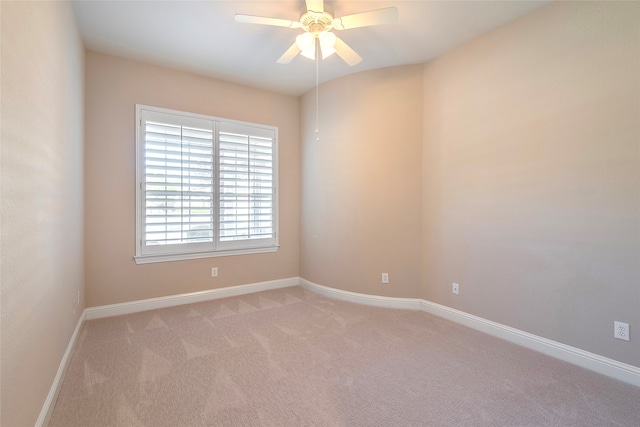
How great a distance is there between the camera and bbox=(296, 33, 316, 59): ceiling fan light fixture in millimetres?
2376

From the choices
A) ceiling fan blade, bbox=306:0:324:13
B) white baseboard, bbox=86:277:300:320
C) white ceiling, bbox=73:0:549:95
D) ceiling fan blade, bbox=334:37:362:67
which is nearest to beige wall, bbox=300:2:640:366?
white ceiling, bbox=73:0:549:95

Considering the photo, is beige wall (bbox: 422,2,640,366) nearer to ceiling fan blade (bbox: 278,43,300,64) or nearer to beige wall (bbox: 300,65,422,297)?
beige wall (bbox: 300,65,422,297)

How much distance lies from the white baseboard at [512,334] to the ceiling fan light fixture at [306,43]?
2770 millimetres

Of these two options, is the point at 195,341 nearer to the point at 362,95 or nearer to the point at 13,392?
the point at 13,392

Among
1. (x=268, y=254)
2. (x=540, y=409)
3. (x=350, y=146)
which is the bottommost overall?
(x=540, y=409)

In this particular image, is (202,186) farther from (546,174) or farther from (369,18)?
(546,174)

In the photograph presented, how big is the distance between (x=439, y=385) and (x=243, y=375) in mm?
1388

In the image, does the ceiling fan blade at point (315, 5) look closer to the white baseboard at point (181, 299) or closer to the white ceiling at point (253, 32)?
the white ceiling at point (253, 32)

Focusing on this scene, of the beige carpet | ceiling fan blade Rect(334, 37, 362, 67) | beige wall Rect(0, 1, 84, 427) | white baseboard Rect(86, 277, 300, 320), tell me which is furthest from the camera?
white baseboard Rect(86, 277, 300, 320)

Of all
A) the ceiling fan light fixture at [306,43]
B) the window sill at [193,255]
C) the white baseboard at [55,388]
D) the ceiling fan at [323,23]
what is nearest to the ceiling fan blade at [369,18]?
the ceiling fan at [323,23]

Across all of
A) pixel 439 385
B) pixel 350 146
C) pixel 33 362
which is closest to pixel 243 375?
pixel 33 362

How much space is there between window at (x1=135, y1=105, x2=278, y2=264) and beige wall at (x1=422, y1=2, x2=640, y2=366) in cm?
234

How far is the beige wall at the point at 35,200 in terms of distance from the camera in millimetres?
1220

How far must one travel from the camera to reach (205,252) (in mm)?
3775
